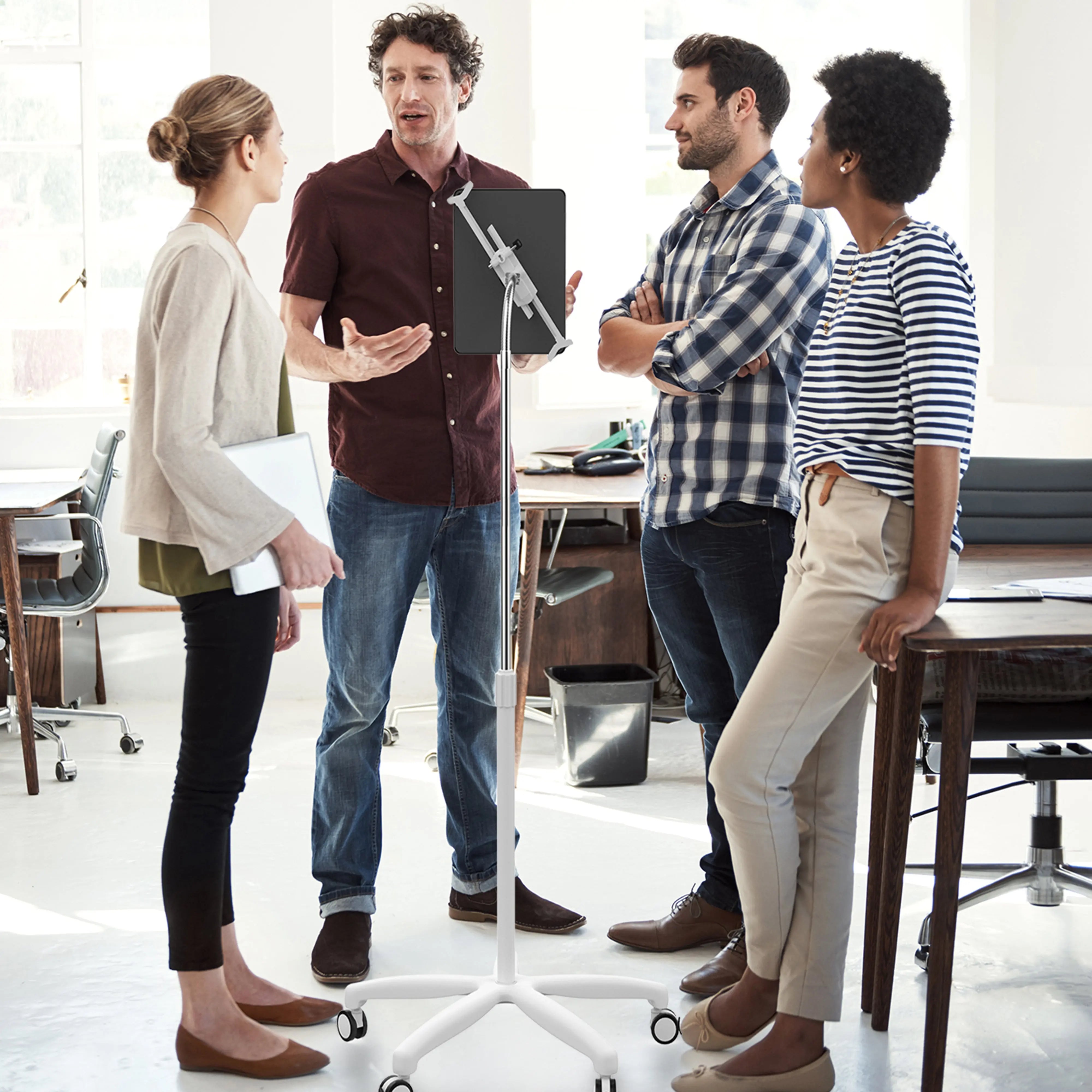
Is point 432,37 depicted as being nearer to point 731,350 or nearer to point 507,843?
point 731,350

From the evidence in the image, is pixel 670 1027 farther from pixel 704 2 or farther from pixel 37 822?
pixel 704 2

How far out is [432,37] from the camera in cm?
250

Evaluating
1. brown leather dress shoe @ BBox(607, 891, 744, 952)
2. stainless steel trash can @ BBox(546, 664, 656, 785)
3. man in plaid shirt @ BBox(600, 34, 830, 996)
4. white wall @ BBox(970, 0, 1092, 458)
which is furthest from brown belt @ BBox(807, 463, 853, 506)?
white wall @ BBox(970, 0, 1092, 458)

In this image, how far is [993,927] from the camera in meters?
2.78

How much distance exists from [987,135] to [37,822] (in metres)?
4.42

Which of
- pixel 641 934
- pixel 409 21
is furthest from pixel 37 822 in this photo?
pixel 409 21

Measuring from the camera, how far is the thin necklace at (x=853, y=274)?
190cm

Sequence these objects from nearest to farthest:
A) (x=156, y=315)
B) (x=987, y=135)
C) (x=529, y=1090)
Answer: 1. (x=156, y=315)
2. (x=529, y=1090)
3. (x=987, y=135)

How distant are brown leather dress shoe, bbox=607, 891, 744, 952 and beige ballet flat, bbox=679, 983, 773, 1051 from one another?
40 centimetres

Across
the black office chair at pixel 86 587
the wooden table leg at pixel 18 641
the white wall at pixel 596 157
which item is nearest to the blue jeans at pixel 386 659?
the wooden table leg at pixel 18 641

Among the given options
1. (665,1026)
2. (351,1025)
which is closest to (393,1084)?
(351,1025)

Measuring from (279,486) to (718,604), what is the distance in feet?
2.77

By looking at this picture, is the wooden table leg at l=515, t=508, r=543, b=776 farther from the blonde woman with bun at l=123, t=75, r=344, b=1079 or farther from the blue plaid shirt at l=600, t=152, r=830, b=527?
the blonde woman with bun at l=123, t=75, r=344, b=1079

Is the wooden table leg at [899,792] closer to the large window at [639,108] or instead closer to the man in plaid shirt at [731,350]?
the man in plaid shirt at [731,350]
